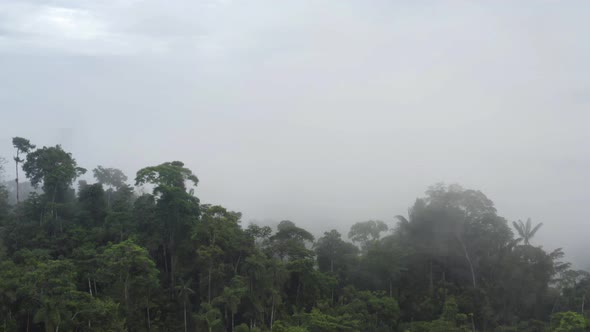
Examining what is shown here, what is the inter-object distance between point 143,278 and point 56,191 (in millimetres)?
16186

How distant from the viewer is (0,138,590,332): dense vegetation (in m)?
28.9

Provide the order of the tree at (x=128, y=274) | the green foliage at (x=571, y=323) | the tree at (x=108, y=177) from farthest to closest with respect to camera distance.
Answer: the tree at (x=108, y=177) → the green foliage at (x=571, y=323) → the tree at (x=128, y=274)

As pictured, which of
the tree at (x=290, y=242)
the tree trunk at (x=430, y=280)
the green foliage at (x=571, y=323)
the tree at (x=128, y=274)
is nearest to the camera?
the tree at (x=128, y=274)

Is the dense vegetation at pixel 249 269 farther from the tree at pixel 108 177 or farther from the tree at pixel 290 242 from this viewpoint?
the tree at pixel 108 177

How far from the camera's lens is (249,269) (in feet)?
108

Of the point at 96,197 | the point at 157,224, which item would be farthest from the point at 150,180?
the point at 96,197

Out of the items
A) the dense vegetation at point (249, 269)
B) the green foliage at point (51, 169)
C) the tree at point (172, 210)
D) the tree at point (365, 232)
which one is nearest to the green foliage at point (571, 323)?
the dense vegetation at point (249, 269)

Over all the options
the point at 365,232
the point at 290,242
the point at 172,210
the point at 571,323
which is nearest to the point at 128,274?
the point at 172,210

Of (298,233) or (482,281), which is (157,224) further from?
(482,281)

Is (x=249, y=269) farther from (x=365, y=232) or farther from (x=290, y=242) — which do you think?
(x=365, y=232)

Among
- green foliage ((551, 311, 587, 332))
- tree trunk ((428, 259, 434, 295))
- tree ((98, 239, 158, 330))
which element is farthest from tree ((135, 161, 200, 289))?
green foliage ((551, 311, 587, 332))

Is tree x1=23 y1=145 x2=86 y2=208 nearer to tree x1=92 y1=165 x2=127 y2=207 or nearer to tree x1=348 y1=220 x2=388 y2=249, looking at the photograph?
tree x1=92 y1=165 x2=127 y2=207

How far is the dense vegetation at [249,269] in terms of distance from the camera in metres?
28.9

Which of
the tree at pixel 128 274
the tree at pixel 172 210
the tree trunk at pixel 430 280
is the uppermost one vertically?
the tree at pixel 172 210
